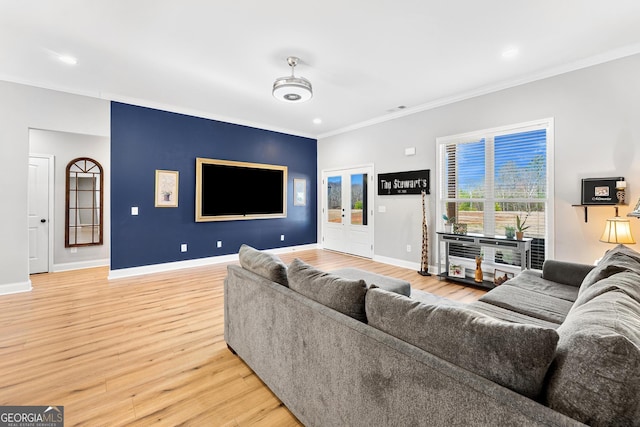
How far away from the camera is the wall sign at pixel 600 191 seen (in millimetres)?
3207

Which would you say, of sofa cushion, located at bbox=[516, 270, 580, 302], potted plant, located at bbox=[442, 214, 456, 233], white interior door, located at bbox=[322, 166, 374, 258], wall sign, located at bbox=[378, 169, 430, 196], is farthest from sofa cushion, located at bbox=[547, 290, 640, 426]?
white interior door, located at bbox=[322, 166, 374, 258]

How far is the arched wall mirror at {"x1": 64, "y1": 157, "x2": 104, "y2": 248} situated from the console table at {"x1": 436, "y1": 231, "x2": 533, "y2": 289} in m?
6.28

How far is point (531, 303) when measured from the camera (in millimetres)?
2188

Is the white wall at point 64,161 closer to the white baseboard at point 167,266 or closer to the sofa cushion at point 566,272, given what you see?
the white baseboard at point 167,266

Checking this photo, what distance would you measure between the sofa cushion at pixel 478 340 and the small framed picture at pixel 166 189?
16.2 ft

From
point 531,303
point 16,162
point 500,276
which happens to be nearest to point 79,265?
point 16,162

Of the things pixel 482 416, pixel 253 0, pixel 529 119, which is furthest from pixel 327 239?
pixel 482 416

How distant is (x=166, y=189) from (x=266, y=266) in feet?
13.0

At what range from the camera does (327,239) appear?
A: 7.16 metres

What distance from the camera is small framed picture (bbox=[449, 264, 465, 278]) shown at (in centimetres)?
445

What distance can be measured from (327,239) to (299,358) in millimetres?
5607

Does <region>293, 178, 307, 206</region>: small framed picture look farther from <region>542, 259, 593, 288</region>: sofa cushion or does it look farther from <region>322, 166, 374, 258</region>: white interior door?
<region>542, 259, 593, 288</region>: sofa cushion

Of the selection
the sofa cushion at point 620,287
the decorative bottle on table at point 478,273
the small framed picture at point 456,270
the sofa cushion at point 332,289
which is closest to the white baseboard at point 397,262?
the small framed picture at point 456,270

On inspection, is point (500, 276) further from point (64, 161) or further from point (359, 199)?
point (64, 161)
